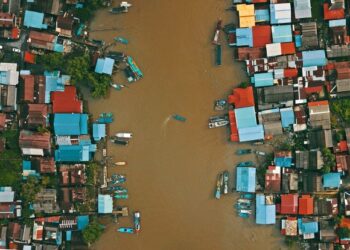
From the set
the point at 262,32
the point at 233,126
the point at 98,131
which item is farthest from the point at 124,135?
the point at 262,32

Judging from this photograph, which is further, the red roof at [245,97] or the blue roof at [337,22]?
the red roof at [245,97]

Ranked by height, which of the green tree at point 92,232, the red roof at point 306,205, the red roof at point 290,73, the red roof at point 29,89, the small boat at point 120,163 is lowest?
the green tree at point 92,232

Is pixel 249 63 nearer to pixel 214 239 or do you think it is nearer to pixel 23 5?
pixel 214 239

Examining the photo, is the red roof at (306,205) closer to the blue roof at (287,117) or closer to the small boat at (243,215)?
the small boat at (243,215)

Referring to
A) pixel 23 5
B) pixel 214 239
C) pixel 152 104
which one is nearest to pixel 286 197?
pixel 214 239

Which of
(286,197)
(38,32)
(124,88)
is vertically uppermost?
(38,32)

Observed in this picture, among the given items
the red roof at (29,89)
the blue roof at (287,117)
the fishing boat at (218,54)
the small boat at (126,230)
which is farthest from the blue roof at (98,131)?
the blue roof at (287,117)
